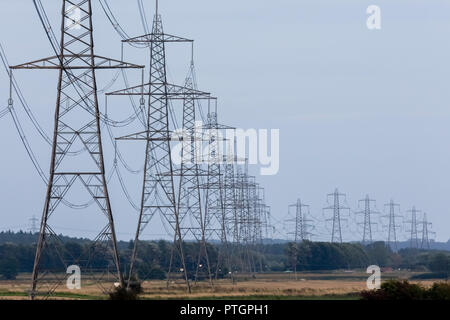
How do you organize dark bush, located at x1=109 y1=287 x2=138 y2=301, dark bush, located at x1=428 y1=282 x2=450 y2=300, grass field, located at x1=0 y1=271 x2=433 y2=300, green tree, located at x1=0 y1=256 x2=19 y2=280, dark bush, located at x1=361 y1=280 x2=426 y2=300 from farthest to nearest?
green tree, located at x1=0 y1=256 x2=19 y2=280 < grass field, located at x1=0 y1=271 x2=433 y2=300 < dark bush, located at x1=428 y1=282 x2=450 y2=300 < dark bush, located at x1=361 y1=280 x2=426 y2=300 < dark bush, located at x1=109 y1=287 x2=138 y2=301

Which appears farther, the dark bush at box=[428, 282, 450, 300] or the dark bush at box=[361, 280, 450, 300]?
the dark bush at box=[428, 282, 450, 300]

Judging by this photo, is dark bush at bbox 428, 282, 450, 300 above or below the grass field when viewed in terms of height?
above

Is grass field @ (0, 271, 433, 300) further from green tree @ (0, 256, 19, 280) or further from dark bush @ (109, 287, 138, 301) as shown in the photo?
green tree @ (0, 256, 19, 280)

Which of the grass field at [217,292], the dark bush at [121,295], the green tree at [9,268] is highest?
the green tree at [9,268]

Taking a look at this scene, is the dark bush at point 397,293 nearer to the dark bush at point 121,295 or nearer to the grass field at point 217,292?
the grass field at point 217,292

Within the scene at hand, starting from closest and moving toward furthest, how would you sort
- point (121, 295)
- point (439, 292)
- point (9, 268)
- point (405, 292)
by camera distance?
point (121, 295) → point (405, 292) → point (439, 292) → point (9, 268)

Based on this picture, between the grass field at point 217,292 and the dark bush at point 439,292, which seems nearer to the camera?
the dark bush at point 439,292

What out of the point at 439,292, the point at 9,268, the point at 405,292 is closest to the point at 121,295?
the point at 405,292

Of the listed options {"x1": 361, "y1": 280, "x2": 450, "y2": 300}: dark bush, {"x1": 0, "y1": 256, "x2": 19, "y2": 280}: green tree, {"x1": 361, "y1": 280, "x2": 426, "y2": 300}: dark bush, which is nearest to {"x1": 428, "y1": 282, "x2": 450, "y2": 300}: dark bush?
{"x1": 361, "y1": 280, "x2": 450, "y2": 300}: dark bush

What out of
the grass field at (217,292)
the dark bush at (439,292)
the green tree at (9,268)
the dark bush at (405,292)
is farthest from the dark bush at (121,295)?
the green tree at (9,268)

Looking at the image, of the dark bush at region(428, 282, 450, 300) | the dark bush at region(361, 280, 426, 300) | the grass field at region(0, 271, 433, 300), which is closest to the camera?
the dark bush at region(361, 280, 426, 300)

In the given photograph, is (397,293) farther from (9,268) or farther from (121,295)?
(9,268)
